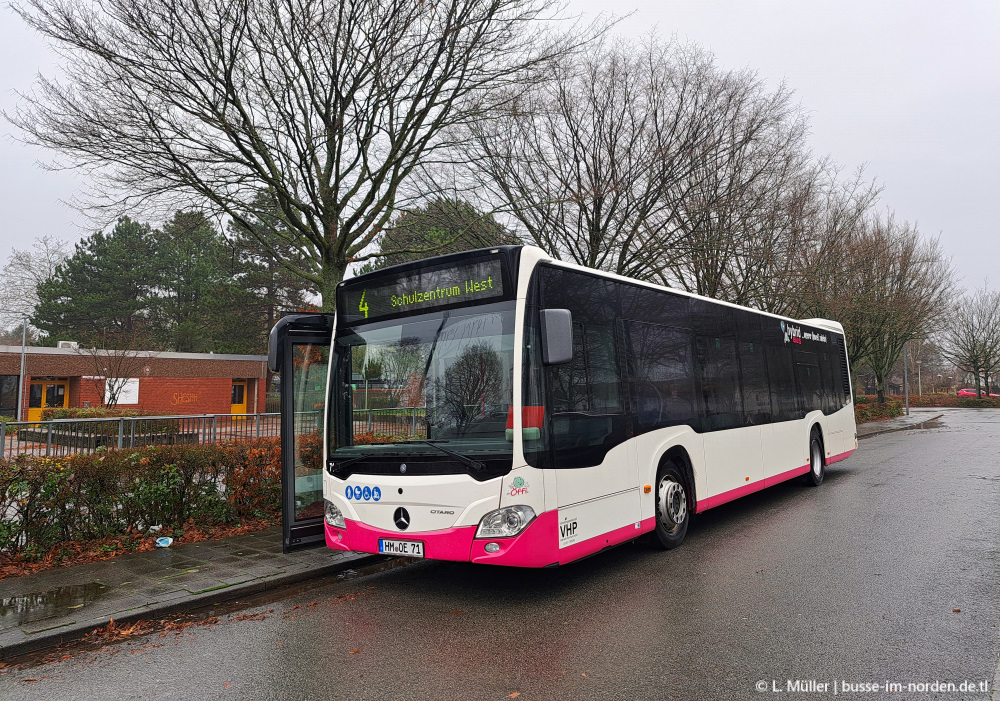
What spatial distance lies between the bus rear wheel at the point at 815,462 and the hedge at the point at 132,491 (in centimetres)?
902

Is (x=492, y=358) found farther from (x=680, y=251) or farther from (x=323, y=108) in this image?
(x=680, y=251)

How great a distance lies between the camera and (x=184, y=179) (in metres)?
10.9

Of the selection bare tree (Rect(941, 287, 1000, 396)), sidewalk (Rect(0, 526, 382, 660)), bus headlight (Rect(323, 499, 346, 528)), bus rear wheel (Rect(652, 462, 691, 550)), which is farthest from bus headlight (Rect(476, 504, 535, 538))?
bare tree (Rect(941, 287, 1000, 396))

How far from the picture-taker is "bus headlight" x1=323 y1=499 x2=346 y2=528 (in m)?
6.08

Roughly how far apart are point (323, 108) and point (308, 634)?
8899 mm

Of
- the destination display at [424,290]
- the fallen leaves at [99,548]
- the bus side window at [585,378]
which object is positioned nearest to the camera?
the bus side window at [585,378]

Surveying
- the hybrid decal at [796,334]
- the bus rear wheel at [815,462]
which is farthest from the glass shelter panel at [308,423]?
the bus rear wheel at [815,462]

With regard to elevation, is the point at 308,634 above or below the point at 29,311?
below

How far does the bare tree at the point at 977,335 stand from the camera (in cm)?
5312

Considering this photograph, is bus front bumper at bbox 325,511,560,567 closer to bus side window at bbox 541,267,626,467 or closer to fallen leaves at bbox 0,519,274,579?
bus side window at bbox 541,267,626,467

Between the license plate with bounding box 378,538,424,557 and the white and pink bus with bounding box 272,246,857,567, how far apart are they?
1 cm

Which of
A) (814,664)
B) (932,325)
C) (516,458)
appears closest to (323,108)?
(516,458)

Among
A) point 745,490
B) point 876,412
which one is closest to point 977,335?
point 876,412

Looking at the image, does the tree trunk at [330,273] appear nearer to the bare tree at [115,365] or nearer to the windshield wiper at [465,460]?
the windshield wiper at [465,460]
